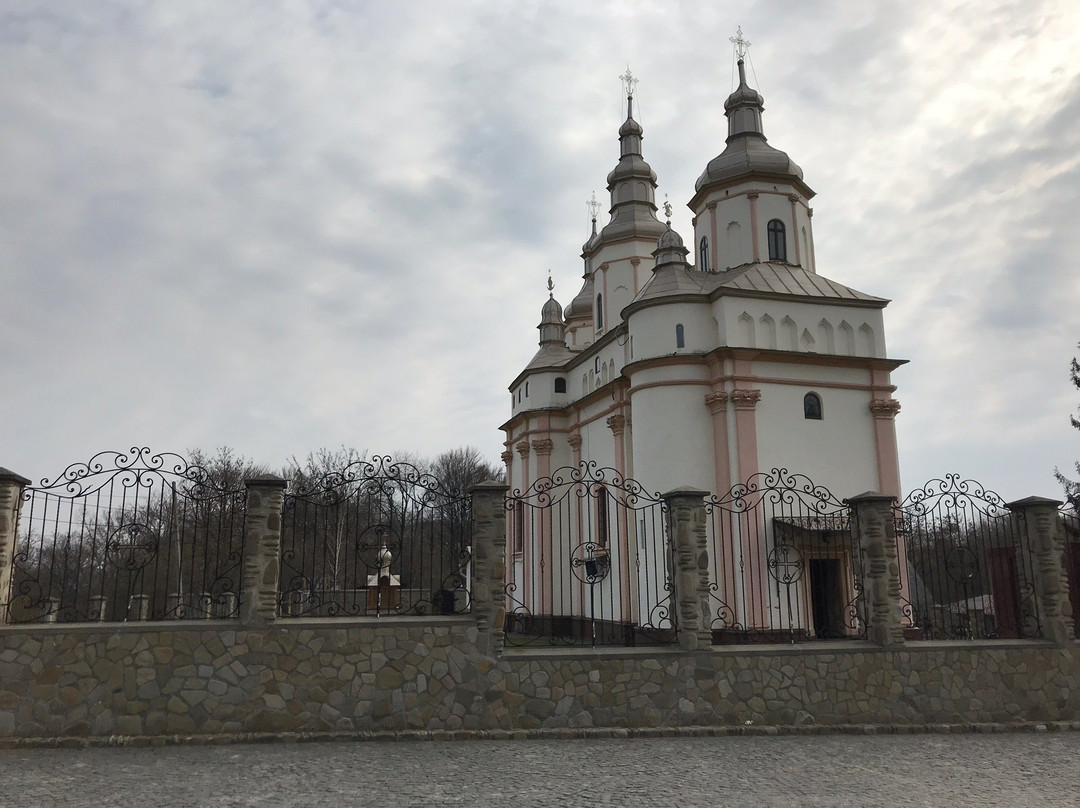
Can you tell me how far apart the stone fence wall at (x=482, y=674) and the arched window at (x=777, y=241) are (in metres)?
14.5

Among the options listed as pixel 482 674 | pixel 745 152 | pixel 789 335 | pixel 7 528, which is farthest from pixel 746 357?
pixel 7 528

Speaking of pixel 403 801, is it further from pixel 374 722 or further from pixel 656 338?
pixel 656 338

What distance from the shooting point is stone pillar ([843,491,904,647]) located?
1042 cm

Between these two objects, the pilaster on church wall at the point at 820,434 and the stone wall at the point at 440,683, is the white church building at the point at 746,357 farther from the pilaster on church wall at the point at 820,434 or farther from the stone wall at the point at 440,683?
the stone wall at the point at 440,683

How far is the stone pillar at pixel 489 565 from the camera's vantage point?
962cm

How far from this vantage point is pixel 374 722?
9.25 m

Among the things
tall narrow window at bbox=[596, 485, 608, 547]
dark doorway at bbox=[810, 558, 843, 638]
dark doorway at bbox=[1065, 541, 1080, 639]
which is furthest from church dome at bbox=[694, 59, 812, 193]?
dark doorway at bbox=[1065, 541, 1080, 639]

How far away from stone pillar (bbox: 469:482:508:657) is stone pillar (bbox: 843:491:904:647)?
476cm

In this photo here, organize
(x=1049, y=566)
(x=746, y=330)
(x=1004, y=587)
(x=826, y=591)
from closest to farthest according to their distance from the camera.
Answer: (x=1049, y=566) → (x=1004, y=587) → (x=826, y=591) → (x=746, y=330)

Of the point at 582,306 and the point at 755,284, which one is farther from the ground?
the point at 582,306

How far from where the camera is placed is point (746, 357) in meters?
20.6

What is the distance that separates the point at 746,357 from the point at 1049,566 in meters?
10.3

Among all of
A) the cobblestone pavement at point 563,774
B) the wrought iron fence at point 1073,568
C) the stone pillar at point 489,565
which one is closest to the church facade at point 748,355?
the wrought iron fence at point 1073,568

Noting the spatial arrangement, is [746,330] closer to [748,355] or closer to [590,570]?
[748,355]
